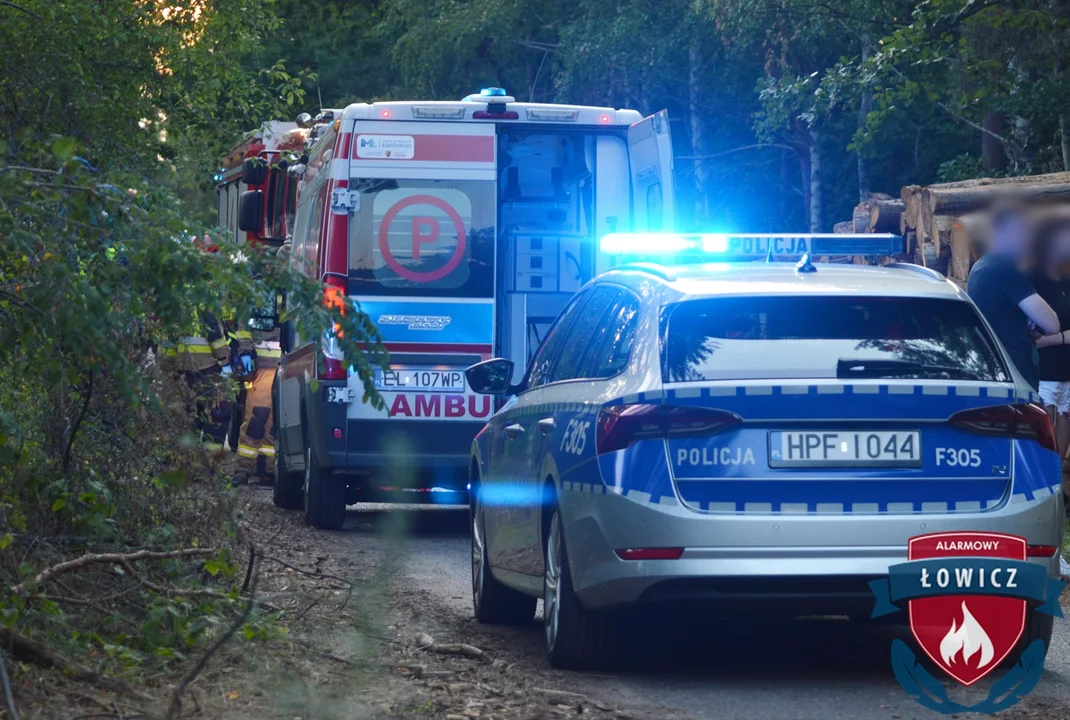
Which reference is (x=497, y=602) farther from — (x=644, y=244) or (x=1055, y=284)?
(x=1055, y=284)

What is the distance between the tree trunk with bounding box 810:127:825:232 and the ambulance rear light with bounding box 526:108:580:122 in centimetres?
2362

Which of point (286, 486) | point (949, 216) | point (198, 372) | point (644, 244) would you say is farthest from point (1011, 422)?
point (286, 486)

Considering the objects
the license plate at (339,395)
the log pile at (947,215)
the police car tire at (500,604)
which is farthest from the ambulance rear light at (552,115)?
the police car tire at (500,604)

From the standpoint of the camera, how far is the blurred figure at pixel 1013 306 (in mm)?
9727

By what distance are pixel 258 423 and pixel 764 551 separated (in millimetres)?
11291

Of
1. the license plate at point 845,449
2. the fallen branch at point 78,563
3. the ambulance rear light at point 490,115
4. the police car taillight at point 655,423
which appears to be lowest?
the fallen branch at point 78,563

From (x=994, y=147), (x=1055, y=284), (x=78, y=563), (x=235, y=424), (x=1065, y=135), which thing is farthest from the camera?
(x=994, y=147)

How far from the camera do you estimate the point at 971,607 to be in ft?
20.5

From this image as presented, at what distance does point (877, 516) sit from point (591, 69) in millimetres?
31457

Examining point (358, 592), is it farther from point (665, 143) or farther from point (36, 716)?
point (665, 143)

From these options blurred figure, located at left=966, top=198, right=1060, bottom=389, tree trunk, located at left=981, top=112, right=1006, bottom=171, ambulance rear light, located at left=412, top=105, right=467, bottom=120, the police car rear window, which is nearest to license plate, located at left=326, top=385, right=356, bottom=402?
ambulance rear light, located at left=412, top=105, right=467, bottom=120

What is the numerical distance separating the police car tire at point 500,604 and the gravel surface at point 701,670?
0.07 metres

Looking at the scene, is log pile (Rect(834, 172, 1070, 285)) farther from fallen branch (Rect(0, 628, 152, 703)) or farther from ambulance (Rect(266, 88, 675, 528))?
fallen branch (Rect(0, 628, 152, 703))

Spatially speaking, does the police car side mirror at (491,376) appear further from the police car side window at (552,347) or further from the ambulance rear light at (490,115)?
the ambulance rear light at (490,115)
